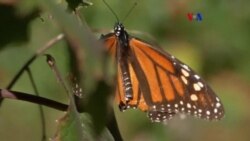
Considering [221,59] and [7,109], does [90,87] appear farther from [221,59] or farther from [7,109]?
[221,59]

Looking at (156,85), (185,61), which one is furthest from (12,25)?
(185,61)

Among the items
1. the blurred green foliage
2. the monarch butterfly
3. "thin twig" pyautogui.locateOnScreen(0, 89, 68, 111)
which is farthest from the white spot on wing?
"thin twig" pyautogui.locateOnScreen(0, 89, 68, 111)

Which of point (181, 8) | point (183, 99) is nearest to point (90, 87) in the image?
point (183, 99)

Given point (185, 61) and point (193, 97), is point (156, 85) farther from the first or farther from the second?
point (185, 61)

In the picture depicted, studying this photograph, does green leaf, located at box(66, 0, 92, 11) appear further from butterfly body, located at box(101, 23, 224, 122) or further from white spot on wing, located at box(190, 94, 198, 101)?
white spot on wing, located at box(190, 94, 198, 101)

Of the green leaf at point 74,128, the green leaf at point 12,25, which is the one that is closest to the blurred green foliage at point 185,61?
the green leaf at point 12,25

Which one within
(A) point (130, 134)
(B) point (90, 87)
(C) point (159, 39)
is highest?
(C) point (159, 39)

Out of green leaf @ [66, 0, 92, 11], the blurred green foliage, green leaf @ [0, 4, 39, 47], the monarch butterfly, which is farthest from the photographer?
the blurred green foliage

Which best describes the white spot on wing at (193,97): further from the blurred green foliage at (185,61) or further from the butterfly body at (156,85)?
the blurred green foliage at (185,61)
